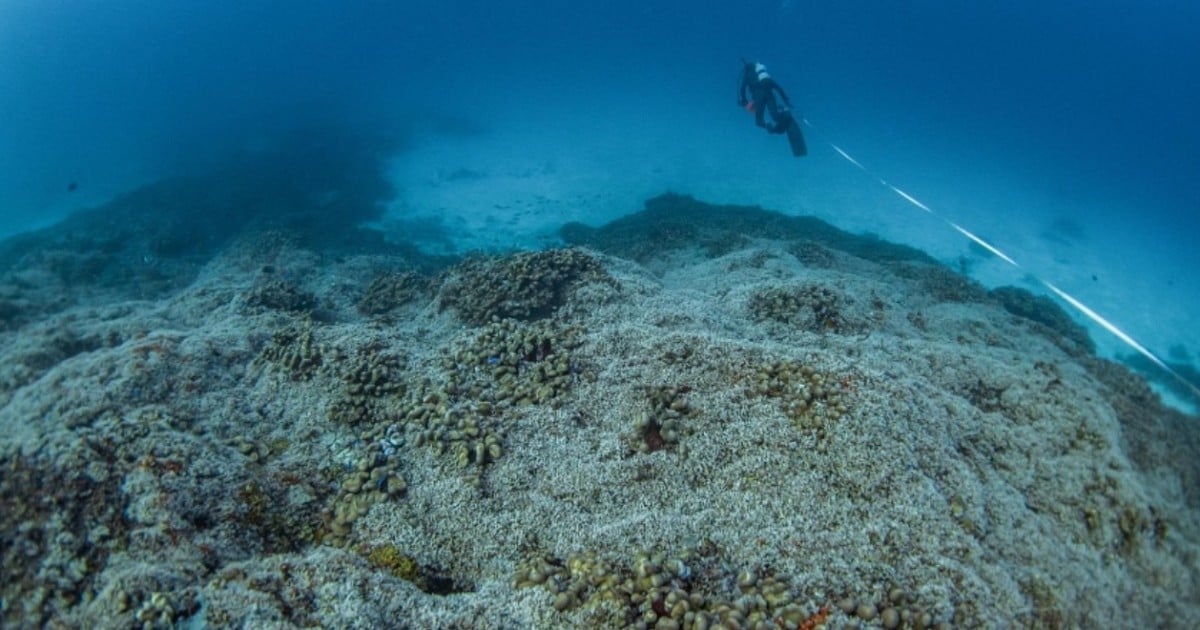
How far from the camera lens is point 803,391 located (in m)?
5.79

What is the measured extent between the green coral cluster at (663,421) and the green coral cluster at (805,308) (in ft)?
10.5

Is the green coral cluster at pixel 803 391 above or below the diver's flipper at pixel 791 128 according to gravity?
below

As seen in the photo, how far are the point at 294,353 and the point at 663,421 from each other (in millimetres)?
5158

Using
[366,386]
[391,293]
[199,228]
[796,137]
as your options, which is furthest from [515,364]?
[199,228]

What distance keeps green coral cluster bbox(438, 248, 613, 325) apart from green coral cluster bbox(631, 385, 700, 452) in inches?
142

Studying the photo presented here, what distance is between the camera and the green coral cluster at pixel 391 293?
1150 cm

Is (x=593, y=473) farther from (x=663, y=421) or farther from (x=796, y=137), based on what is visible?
(x=796, y=137)

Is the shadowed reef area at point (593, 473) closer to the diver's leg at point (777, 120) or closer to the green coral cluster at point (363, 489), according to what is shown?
the green coral cluster at point (363, 489)

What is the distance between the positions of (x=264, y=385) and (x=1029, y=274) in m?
27.3

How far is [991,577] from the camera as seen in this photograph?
13.8 feet

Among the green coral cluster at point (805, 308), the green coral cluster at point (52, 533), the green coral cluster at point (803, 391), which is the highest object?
the green coral cluster at point (805, 308)

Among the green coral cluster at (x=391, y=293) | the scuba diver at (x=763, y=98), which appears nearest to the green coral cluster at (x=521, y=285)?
the green coral cluster at (x=391, y=293)

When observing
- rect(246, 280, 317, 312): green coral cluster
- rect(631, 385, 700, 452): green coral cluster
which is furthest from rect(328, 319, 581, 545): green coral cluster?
rect(246, 280, 317, 312): green coral cluster

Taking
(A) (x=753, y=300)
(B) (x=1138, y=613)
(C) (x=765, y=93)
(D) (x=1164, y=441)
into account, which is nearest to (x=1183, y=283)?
(C) (x=765, y=93)
